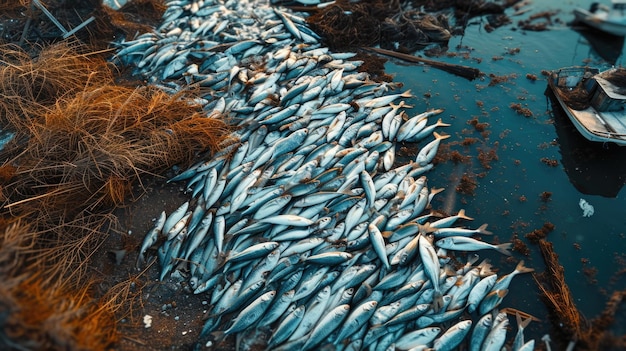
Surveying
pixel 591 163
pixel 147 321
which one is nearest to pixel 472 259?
pixel 591 163

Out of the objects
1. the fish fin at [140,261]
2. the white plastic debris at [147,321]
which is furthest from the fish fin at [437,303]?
the fish fin at [140,261]

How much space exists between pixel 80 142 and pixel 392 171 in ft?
16.2

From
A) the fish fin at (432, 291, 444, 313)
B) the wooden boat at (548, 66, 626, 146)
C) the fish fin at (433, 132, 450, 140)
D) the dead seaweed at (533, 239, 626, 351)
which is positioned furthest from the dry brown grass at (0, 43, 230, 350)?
the wooden boat at (548, 66, 626, 146)

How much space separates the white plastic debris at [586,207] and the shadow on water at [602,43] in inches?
230

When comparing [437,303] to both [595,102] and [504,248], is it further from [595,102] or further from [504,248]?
[595,102]

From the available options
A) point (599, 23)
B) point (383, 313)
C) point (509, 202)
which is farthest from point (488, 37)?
point (383, 313)

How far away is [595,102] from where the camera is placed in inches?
281

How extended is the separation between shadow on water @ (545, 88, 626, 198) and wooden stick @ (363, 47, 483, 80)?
2154mm

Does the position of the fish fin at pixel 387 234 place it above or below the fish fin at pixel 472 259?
above

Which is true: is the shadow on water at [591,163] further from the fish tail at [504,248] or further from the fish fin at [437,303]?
the fish fin at [437,303]

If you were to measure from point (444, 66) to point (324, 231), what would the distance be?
5761 mm

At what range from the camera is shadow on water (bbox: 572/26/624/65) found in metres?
9.70

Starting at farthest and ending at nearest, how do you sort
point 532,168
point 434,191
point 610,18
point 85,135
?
point 610,18 → point 532,168 → point 434,191 → point 85,135

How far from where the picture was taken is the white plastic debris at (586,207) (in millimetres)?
5816
